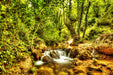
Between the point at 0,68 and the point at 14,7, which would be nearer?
the point at 0,68

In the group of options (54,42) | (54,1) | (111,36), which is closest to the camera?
(54,1)

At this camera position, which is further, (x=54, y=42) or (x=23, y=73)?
(x=54, y=42)

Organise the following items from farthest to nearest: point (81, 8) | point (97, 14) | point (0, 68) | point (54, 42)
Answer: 1. point (97, 14)
2. point (54, 42)
3. point (81, 8)
4. point (0, 68)

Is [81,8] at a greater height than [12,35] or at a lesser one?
greater

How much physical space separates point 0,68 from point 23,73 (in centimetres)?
141

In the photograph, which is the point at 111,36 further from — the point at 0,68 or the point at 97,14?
the point at 97,14

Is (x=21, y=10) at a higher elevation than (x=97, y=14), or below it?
below

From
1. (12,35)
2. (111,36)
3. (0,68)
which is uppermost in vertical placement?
(12,35)

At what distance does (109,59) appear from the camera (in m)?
5.72

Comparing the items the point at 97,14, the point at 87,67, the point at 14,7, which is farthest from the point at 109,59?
the point at 97,14

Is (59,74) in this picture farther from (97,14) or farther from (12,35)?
(97,14)

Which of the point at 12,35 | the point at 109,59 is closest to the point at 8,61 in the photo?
the point at 12,35

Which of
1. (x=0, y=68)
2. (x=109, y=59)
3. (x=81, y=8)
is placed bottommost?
(x=109, y=59)

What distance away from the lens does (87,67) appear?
5559mm
